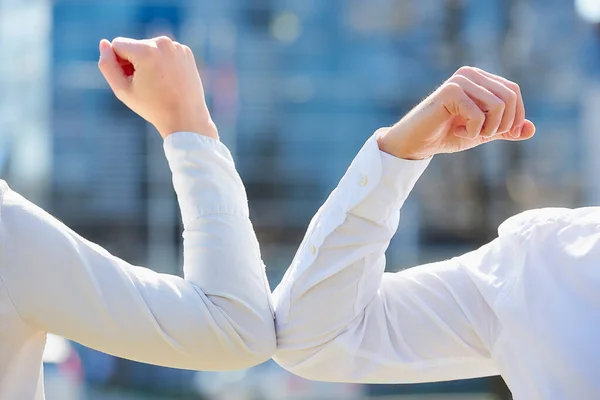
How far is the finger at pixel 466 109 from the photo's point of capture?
1457 mm

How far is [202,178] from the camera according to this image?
1.52 meters

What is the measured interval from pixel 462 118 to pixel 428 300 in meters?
0.31

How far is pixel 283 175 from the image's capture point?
20297mm

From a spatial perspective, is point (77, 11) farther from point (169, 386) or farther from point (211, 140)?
point (211, 140)

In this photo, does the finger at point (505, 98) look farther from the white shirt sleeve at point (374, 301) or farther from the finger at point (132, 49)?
the finger at point (132, 49)

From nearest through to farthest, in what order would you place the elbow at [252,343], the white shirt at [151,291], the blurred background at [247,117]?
1. the white shirt at [151,291]
2. the elbow at [252,343]
3. the blurred background at [247,117]

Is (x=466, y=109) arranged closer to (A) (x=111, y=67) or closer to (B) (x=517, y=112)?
(B) (x=517, y=112)

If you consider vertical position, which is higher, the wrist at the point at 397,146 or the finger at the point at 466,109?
the finger at the point at 466,109

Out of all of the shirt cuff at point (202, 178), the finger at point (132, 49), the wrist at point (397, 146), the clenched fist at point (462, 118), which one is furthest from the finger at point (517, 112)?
the finger at point (132, 49)

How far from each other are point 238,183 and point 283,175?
18.7 metres

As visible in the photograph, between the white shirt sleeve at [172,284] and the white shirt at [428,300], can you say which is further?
the white shirt at [428,300]

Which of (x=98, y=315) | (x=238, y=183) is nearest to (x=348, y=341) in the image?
(x=238, y=183)

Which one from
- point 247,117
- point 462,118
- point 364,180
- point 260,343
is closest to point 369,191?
point 364,180

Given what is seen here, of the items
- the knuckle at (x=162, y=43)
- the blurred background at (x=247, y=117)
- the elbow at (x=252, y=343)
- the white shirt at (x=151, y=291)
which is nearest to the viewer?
the white shirt at (x=151, y=291)
